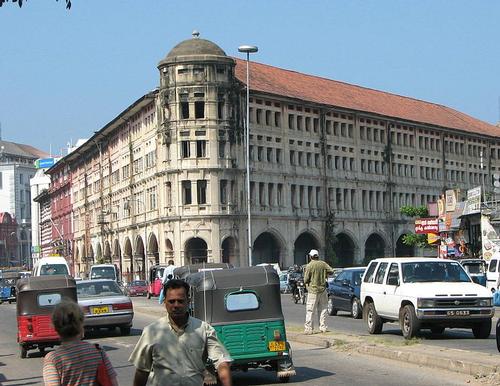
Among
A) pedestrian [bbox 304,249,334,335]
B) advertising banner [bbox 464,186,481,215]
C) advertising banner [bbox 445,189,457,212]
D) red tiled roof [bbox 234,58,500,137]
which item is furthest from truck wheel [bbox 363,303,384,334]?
red tiled roof [bbox 234,58,500,137]

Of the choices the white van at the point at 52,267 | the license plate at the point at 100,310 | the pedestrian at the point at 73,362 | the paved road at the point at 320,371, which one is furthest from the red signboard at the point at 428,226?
the pedestrian at the point at 73,362

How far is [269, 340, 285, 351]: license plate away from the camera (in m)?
15.8

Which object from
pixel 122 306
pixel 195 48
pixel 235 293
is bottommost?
pixel 122 306

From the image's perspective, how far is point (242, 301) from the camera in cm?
1596

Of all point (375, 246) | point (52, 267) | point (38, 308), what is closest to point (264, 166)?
point (375, 246)

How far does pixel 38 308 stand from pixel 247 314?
9.24 m

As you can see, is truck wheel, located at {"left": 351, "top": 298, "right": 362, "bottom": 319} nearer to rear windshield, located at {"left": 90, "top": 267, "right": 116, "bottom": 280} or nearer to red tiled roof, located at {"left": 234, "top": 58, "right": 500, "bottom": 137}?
rear windshield, located at {"left": 90, "top": 267, "right": 116, "bottom": 280}

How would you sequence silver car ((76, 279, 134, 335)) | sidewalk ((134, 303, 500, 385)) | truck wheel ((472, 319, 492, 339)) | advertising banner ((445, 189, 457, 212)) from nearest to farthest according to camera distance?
sidewalk ((134, 303, 500, 385)) → truck wheel ((472, 319, 492, 339)) → silver car ((76, 279, 134, 335)) → advertising banner ((445, 189, 457, 212))

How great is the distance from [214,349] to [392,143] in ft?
308

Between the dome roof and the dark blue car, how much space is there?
48614 mm

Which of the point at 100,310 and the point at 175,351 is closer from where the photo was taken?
the point at 175,351

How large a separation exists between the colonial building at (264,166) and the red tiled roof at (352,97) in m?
0.23

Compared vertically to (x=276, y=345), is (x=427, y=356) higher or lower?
lower

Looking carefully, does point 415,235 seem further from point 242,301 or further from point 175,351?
point 175,351
